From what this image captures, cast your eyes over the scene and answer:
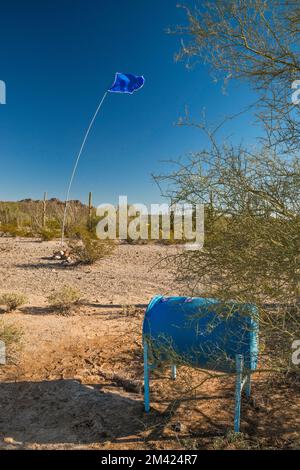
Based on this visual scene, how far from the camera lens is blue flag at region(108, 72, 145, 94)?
42.3 feet

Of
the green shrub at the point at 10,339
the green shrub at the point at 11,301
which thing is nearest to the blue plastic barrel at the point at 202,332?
the green shrub at the point at 10,339

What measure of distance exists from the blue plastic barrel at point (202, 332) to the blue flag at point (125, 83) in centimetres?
1106

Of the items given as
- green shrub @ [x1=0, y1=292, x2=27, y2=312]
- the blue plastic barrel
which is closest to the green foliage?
green shrub @ [x1=0, y1=292, x2=27, y2=312]

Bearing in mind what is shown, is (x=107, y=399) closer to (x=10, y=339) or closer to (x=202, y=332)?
(x=202, y=332)

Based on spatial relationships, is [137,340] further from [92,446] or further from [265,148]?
[265,148]

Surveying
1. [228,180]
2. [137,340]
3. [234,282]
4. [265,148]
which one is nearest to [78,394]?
[137,340]

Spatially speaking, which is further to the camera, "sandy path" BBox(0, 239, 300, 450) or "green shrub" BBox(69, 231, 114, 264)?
"green shrub" BBox(69, 231, 114, 264)

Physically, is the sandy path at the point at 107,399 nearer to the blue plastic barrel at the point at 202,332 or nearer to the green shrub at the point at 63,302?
the green shrub at the point at 63,302

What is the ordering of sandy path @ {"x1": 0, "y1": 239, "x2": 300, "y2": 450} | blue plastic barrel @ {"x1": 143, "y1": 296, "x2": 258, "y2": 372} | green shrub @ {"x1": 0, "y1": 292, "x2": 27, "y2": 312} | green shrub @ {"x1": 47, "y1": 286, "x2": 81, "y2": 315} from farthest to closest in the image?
green shrub @ {"x1": 47, "y1": 286, "x2": 81, "y2": 315}
green shrub @ {"x1": 0, "y1": 292, "x2": 27, "y2": 312}
sandy path @ {"x1": 0, "y1": 239, "x2": 300, "y2": 450}
blue plastic barrel @ {"x1": 143, "y1": 296, "x2": 258, "y2": 372}

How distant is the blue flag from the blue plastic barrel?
11059mm

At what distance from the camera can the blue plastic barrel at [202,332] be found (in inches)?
108

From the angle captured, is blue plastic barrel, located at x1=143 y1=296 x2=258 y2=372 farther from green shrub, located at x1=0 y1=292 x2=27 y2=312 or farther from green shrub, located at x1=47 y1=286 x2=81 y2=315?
green shrub, located at x1=0 y1=292 x2=27 y2=312

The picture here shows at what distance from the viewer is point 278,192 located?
2.44 metres

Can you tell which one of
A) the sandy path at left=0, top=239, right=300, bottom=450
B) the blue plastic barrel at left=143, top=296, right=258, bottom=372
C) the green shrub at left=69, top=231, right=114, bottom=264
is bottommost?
the sandy path at left=0, top=239, right=300, bottom=450
